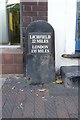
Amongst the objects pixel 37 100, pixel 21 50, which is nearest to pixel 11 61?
pixel 21 50

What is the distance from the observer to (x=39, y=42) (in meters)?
6.43

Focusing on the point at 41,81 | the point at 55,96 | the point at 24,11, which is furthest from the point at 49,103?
the point at 24,11

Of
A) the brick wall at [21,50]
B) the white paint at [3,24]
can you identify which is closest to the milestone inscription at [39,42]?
the brick wall at [21,50]

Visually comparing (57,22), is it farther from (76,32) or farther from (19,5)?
(19,5)

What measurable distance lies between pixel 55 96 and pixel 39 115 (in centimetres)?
90

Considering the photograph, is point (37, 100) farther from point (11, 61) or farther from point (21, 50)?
point (21, 50)

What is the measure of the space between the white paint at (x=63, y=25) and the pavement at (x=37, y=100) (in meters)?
0.83

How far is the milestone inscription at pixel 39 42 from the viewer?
6405 mm

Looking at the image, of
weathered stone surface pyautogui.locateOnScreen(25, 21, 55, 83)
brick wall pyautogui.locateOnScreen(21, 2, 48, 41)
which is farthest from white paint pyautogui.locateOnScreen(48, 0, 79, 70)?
weathered stone surface pyautogui.locateOnScreen(25, 21, 55, 83)

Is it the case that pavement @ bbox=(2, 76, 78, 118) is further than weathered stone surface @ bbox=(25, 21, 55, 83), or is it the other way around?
weathered stone surface @ bbox=(25, 21, 55, 83)

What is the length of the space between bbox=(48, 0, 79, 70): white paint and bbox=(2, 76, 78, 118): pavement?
83 cm

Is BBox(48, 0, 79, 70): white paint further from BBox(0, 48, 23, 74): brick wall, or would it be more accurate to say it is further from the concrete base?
BBox(0, 48, 23, 74): brick wall

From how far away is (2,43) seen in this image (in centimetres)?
727

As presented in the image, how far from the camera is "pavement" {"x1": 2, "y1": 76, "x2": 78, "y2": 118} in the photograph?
4.87 metres
